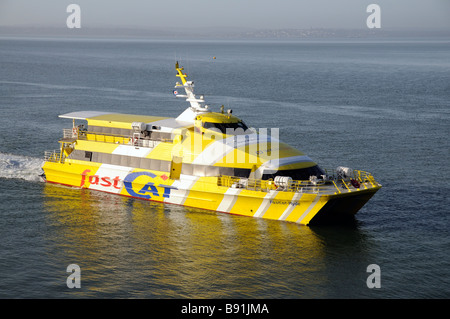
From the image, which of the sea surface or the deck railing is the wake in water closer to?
the sea surface

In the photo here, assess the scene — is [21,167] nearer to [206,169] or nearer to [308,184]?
[206,169]

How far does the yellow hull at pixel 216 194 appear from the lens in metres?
30.9

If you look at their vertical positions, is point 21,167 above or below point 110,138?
below

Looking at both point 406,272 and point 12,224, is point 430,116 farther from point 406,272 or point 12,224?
point 12,224

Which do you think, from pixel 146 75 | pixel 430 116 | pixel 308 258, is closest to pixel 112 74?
pixel 146 75

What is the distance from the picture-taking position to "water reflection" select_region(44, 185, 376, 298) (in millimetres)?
24094

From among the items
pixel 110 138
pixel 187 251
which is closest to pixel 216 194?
pixel 187 251

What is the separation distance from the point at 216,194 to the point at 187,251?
6068 millimetres

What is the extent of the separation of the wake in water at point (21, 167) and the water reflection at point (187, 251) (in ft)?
21.5

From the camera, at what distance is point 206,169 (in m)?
33.8

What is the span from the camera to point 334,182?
104 ft

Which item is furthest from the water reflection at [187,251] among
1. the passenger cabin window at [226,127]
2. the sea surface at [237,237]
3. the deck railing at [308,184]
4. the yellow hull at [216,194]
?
the passenger cabin window at [226,127]

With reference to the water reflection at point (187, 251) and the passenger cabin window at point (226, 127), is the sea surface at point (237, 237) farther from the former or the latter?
the passenger cabin window at point (226, 127)

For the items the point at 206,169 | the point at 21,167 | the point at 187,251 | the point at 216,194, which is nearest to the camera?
the point at 187,251
